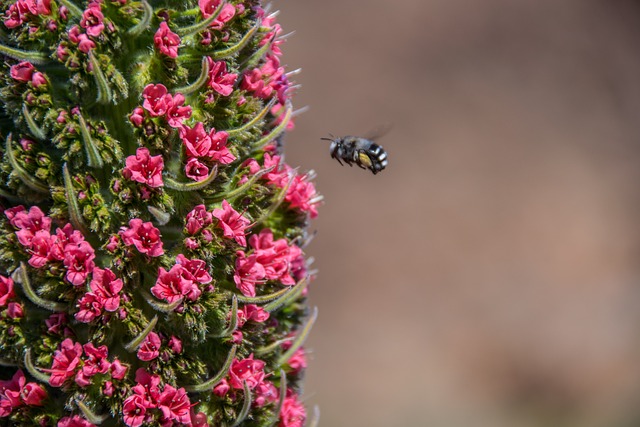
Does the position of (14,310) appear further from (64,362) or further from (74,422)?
(74,422)

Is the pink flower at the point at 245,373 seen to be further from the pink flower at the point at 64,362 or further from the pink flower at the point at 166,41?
the pink flower at the point at 166,41

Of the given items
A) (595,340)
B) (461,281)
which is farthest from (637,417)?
(461,281)

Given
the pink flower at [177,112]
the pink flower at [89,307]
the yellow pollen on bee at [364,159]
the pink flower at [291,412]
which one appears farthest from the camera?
the yellow pollen on bee at [364,159]

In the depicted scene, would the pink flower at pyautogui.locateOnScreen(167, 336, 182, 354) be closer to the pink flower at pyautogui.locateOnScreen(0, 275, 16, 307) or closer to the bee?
the pink flower at pyautogui.locateOnScreen(0, 275, 16, 307)

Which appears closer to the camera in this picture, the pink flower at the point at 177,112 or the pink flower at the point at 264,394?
the pink flower at the point at 177,112

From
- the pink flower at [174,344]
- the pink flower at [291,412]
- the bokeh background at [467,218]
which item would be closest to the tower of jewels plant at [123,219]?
the pink flower at [174,344]

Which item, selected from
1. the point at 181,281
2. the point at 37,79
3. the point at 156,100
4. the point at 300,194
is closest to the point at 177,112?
the point at 156,100

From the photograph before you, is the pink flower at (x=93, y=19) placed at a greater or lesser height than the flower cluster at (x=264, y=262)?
greater
